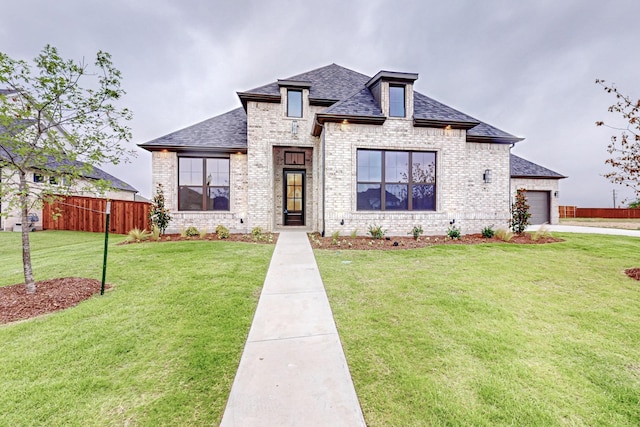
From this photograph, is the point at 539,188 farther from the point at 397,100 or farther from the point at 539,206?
the point at 397,100

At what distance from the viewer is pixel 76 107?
419cm

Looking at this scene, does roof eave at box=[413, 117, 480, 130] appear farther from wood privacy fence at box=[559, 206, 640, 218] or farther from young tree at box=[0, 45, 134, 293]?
wood privacy fence at box=[559, 206, 640, 218]

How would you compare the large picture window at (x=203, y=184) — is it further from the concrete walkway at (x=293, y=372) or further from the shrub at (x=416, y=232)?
the concrete walkway at (x=293, y=372)

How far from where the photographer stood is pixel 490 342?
276 cm

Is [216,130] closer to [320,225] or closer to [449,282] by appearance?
[320,225]

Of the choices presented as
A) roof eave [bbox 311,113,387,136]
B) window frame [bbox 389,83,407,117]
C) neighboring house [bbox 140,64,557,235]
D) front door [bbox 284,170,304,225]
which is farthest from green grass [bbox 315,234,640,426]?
front door [bbox 284,170,304,225]

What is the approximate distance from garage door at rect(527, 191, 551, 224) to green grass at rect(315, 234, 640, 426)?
13134mm

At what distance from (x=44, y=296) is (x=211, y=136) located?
336 inches

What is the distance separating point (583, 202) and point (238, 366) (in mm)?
42478

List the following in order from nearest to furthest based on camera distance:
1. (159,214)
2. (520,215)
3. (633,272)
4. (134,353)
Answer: (134,353) < (633,272) < (520,215) < (159,214)

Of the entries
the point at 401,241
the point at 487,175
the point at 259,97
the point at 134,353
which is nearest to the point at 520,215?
the point at 487,175

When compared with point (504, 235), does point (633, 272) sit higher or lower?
lower

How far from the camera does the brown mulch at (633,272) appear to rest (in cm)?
495

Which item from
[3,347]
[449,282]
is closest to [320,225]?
[449,282]
